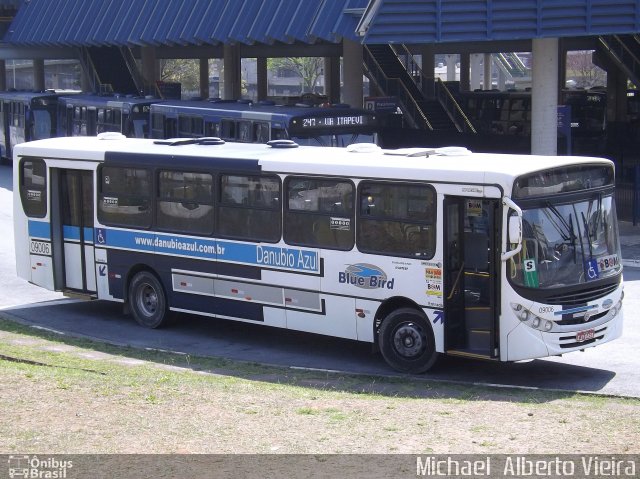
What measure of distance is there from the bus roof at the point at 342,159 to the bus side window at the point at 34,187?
194 millimetres

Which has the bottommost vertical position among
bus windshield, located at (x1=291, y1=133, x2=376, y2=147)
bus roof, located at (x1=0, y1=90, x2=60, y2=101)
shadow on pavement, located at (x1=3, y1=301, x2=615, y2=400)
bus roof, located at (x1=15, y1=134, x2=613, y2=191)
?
shadow on pavement, located at (x1=3, y1=301, x2=615, y2=400)

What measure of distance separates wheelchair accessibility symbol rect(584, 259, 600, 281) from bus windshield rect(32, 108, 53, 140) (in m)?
32.8

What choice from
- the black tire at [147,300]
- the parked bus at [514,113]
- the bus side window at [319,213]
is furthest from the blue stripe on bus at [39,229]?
the parked bus at [514,113]

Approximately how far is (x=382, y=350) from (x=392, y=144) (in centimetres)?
3183

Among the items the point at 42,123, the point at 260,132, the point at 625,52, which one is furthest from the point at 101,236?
the point at 625,52

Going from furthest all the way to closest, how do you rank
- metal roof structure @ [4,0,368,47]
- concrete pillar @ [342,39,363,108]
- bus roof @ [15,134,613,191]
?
concrete pillar @ [342,39,363,108], metal roof structure @ [4,0,368,47], bus roof @ [15,134,613,191]

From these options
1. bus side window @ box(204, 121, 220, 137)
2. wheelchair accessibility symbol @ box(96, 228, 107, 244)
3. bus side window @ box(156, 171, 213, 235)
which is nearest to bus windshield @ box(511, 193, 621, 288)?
bus side window @ box(156, 171, 213, 235)

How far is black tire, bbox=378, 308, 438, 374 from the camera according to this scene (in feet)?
44.8

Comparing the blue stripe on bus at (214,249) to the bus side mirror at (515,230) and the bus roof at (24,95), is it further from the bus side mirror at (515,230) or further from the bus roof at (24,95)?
the bus roof at (24,95)

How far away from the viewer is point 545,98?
3186 centimetres

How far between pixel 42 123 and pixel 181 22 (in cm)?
707

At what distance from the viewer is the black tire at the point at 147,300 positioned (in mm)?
16875

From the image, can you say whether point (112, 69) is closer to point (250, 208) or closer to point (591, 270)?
point (250, 208)

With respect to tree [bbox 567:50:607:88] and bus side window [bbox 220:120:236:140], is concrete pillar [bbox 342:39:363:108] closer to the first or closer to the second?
bus side window [bbox 220:120:236:140]
